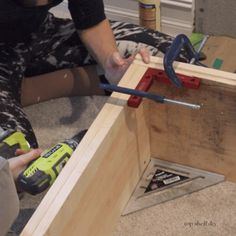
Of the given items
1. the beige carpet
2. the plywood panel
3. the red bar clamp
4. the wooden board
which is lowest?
the wooden board

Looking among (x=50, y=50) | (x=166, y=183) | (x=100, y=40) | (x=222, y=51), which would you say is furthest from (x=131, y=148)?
(x=222, y=51)

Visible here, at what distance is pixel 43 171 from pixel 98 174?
109 mm

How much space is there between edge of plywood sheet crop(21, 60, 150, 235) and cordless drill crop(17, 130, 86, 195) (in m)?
0.05

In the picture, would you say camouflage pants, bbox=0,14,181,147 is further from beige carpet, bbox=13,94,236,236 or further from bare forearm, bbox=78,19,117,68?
beige carpet, bbox=13,94,236,236

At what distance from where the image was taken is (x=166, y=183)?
53.1 inches

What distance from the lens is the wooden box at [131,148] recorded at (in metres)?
1.01

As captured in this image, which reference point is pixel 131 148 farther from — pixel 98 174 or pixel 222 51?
pixel 222 51

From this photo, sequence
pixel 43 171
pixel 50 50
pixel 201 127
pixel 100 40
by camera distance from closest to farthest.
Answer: pixel 43 171, pixel 201 127, pixel 100 40, pixel 50 50

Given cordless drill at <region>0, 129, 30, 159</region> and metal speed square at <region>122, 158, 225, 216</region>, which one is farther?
metal speed square at <region>122, 158, 225, 216</region>

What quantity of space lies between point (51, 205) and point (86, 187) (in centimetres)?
10

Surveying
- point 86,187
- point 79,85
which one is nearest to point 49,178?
point 86,187

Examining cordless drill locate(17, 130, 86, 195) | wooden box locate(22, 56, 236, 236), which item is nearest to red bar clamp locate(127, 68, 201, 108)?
wooden box locate(22, 56, 236, 236)

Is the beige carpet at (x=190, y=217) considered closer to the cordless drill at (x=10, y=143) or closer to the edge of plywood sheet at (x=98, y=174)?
the edge of plywood sheet at (x=98, y=174)

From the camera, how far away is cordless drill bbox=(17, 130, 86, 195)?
41.7 inches
